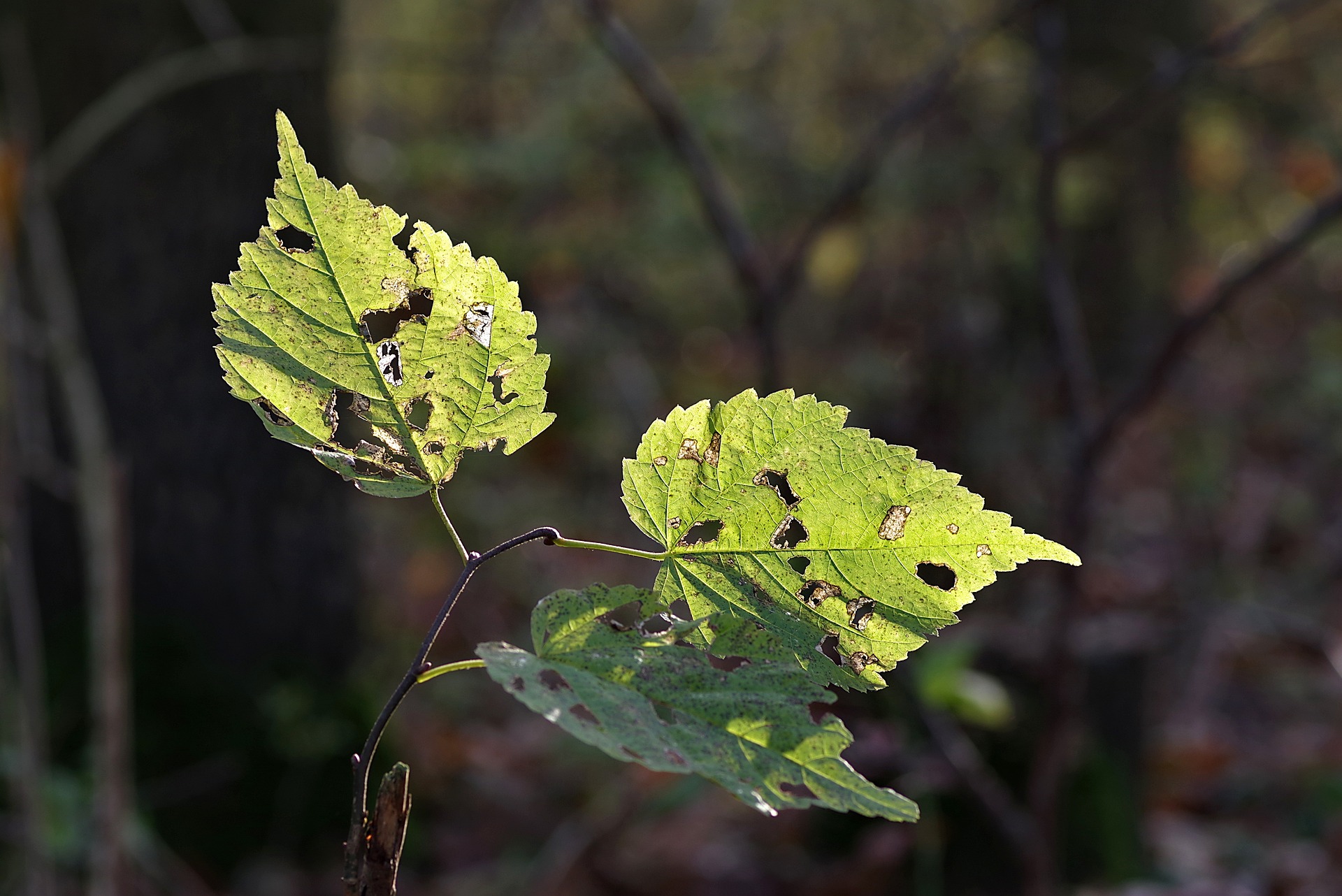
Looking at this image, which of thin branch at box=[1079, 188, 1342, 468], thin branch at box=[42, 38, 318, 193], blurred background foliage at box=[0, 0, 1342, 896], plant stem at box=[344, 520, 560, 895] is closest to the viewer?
plant stem at box=[344, 520, 560, 895]

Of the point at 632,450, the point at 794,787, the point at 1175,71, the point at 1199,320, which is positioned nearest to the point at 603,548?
the point at 794,787

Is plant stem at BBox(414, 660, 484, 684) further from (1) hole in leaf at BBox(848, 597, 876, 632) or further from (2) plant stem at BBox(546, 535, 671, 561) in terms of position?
(1) hole in leaf at BBox(848, 597, 876, 632)

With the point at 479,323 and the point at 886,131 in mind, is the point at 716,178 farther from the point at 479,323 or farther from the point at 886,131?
the point at 479,323

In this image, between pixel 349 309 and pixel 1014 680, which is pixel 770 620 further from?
pixel 1014 680

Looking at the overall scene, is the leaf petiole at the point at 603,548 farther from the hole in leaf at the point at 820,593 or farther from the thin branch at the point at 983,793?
the thin branch at the point at 983,793

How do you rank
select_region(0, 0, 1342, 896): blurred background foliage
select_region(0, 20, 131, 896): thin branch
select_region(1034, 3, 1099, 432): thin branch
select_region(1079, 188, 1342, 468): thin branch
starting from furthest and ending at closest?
select_region(0, 0, 1342, 896): blurred background foliage, select_region(1034, 3, 1099, 432): thin branch, select_region(0, 20, 131, 896): thin branch, select_region(1079, 188, 1342, 468): thin branch

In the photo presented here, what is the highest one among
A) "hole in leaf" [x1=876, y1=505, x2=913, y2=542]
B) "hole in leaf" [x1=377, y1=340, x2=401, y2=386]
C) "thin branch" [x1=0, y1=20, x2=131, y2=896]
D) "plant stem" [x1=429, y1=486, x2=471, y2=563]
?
"thin branch" [x1=0, y1=20, x2=131, y2=896]

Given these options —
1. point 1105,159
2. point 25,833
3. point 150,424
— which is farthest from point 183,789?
point 1105,159

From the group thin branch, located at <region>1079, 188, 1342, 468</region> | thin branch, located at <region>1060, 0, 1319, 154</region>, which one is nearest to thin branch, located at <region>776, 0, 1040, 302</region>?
thin branch, located at <region>1060, 0, 1319, 154</region>
